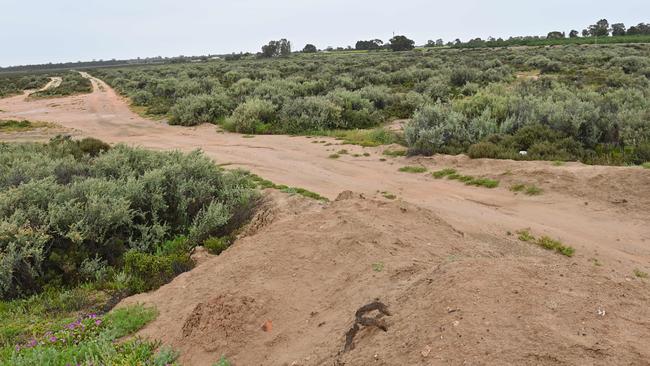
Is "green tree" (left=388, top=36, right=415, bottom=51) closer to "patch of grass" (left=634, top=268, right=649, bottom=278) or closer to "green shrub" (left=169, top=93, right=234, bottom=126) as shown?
"green shrub" (left=169, top=93, right=234, bottom=126)

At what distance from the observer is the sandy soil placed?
3.34 metres

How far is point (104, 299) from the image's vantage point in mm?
6160

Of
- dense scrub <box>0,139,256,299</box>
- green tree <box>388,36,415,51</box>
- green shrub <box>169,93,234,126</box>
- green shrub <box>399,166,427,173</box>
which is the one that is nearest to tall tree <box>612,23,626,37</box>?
green tree <box>388,36,415,51</box>

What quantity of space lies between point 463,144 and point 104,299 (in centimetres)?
967

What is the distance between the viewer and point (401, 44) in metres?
84.3

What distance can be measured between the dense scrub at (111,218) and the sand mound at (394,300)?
108 cm

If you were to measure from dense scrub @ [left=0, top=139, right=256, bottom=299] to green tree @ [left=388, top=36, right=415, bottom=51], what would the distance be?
259 feet

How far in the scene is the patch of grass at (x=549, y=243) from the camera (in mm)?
6539

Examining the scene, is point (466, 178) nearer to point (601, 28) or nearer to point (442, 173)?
point (442, 173)

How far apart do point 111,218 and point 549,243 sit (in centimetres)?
674

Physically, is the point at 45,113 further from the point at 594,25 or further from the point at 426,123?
the point at 594,25

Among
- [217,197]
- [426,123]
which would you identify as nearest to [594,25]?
[426,123]

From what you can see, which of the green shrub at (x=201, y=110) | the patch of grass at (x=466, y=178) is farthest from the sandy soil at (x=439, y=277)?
the green shrub at (x=201, y=110)

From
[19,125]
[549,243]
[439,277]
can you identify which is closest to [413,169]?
[549,243]
